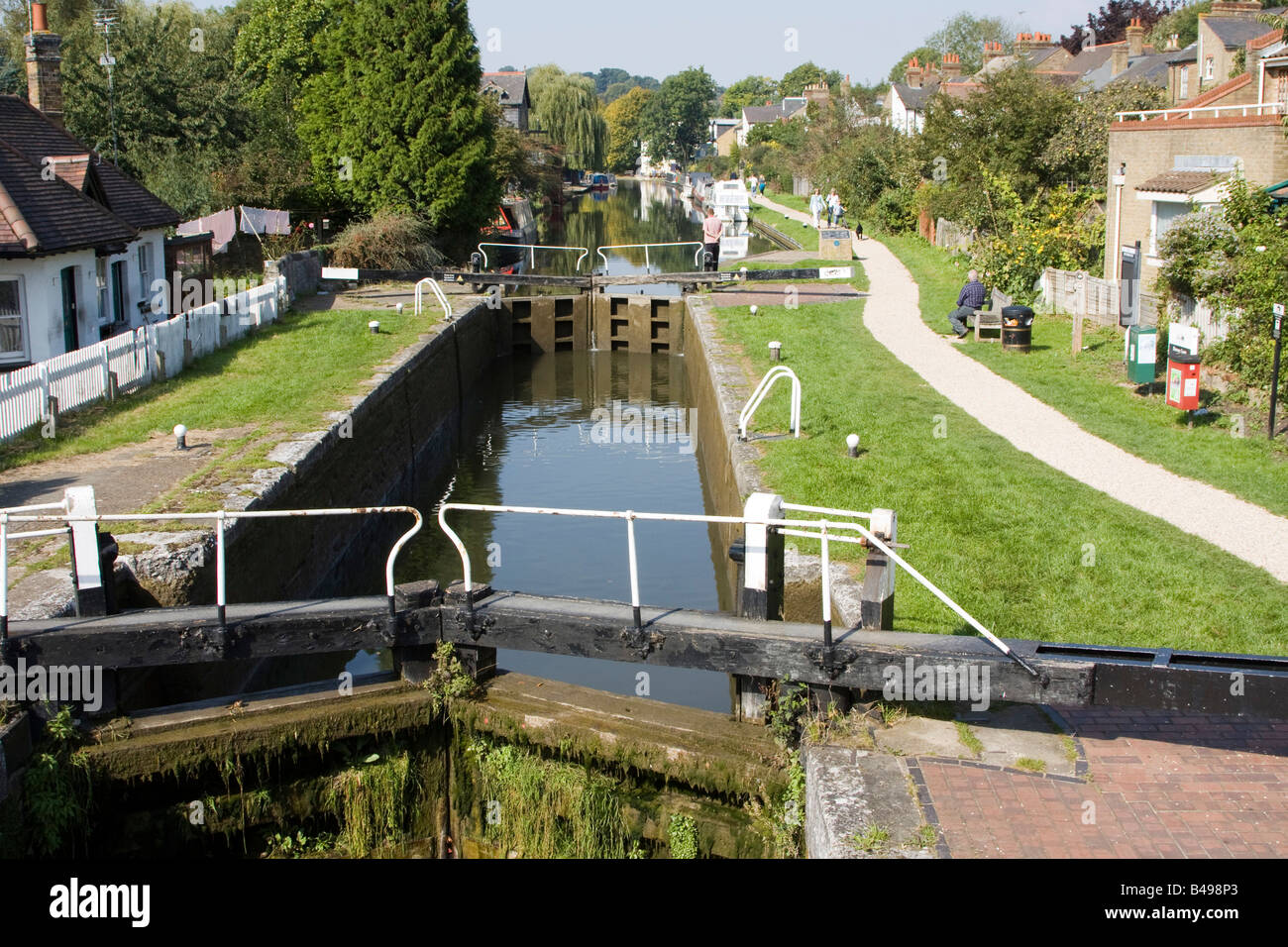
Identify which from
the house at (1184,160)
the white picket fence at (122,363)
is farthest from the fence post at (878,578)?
the house at (1184,160)

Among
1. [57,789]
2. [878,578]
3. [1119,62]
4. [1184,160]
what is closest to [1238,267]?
[1184,160]

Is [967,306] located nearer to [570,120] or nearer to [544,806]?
[544,806]

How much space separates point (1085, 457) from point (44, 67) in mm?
21285

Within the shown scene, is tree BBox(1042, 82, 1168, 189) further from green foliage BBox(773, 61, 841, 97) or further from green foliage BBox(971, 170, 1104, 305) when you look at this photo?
green foliage BBox(773, 61, 841, 97)

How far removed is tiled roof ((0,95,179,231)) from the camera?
21.5 m

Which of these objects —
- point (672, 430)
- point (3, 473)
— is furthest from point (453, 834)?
point (672, 430)

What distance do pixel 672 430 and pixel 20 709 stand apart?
16424 millimetres

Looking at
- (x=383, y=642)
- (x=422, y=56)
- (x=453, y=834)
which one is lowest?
(x=453, y=834)

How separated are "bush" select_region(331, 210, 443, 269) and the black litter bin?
1650cm

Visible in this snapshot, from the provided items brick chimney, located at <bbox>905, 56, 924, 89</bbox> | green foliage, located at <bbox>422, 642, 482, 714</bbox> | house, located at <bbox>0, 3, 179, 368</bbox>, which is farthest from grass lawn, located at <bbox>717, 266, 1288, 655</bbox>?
brick chimney, located at <bbox>905, 56, 924, 89</bbox>

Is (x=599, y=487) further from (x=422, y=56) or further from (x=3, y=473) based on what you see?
(x=422, y=56)

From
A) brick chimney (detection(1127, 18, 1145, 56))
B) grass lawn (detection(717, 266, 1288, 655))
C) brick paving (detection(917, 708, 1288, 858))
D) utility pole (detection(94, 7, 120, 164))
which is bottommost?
brick paving (detection(917, 708, 1288, 858))

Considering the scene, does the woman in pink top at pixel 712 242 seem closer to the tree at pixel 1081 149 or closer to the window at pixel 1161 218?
the tree at pixel 1081 149
